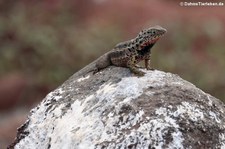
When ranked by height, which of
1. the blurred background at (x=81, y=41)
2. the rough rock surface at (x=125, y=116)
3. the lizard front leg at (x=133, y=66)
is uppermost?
the lizard front leg at (x=133, y=66)

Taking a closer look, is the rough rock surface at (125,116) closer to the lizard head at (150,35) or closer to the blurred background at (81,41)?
the lizard head at (150,35)

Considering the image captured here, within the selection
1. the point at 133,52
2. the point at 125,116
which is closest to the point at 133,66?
the point at 133,52

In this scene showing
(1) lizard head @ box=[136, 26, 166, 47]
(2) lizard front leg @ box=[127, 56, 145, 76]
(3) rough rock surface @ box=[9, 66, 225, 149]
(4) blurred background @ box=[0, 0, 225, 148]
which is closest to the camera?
(3) rough rock surface @ box=[9, 66, 225, 149]

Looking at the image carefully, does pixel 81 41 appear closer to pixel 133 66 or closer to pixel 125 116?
pixel 133 66

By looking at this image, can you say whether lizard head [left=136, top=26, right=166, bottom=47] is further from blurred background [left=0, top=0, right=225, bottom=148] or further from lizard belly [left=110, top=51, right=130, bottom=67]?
blurred background [left=0, top=0, right=225, bottom=148]

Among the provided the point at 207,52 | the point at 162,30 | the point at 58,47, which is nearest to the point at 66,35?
the point at 58,47

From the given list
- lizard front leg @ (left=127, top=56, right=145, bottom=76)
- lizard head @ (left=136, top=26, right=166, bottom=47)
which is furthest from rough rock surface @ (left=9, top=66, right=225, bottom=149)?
lizard head @ (left=136, top=26, right=166, bottom=47)

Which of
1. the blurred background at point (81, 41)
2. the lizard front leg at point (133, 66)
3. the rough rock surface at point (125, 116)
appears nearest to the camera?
the rough rock surface at point (125, 116)

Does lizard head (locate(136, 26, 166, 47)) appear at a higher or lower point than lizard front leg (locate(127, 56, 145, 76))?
higher

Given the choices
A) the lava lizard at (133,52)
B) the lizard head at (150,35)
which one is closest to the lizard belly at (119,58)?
the lava lizard at (133,52)
